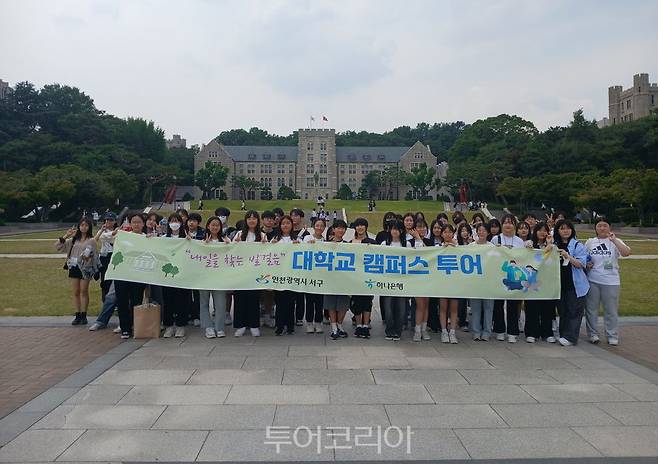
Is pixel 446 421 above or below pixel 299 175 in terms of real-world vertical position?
below

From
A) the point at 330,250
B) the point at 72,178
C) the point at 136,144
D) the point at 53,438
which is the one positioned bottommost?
the point at 53,438

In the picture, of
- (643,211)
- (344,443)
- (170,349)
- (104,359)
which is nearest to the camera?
(344,443)

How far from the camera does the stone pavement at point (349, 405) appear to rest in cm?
362

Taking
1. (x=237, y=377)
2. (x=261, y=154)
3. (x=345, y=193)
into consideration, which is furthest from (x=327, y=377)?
(x=261, y=154)

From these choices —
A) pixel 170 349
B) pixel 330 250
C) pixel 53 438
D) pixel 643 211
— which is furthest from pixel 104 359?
pixel 643 211

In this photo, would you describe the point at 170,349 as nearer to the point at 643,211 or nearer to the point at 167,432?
the point at 167,432

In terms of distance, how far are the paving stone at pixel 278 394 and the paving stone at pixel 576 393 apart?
207 cm

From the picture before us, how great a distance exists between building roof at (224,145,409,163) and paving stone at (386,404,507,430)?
8773 centimetres

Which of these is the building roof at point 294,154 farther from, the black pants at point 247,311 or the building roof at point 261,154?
the black pants at point 247,311

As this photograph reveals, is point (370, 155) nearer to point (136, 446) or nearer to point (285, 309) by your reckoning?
point (285, 309)

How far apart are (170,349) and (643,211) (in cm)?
3709

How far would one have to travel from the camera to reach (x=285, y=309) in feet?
23.4

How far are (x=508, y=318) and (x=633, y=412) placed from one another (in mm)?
2604

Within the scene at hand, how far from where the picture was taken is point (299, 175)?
3524 inches
